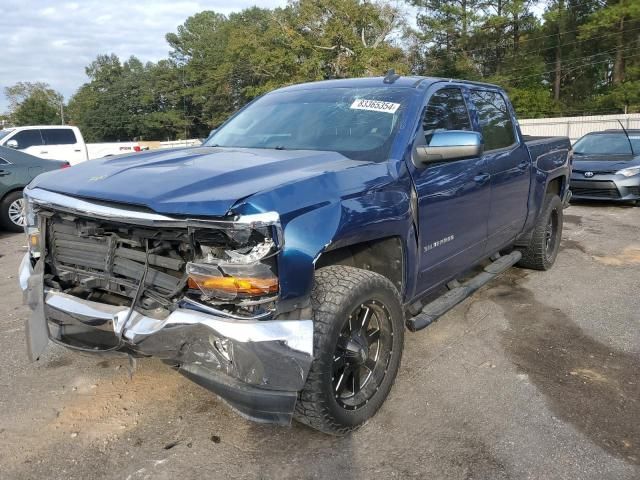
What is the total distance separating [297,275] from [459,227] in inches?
70.4

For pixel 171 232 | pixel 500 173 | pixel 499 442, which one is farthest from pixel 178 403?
pixel 500 173

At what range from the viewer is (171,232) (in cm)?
236

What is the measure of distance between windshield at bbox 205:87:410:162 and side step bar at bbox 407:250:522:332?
1083 millimetres

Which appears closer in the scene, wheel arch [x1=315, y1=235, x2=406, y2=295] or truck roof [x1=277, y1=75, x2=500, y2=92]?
wheel arch [x1=315, y1=235, x2=406, y2=295]

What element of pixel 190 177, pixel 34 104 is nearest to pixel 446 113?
pixel 190 177

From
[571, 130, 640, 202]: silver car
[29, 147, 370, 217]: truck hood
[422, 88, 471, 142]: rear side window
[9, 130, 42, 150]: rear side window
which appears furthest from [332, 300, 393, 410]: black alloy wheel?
[9, 130, 42, 150]: rear side window

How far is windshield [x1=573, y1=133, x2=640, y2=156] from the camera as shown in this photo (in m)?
11.0

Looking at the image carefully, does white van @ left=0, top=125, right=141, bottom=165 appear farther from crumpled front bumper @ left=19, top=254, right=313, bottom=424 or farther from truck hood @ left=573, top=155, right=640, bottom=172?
crumpled front bumper @ left=19, top=254, right=313, bottom=424

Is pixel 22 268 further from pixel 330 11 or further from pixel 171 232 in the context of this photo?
pixel 330 11

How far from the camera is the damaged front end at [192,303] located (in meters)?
2.23

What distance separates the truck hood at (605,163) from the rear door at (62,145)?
12175 millimetres

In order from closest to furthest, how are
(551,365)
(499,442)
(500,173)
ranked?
1. (499,442)
2. (551,365)
3. (500,173)

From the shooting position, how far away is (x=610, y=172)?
9969mm

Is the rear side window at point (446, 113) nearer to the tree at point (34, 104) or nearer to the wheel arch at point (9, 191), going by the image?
the wheel arch at point (9, 191)
